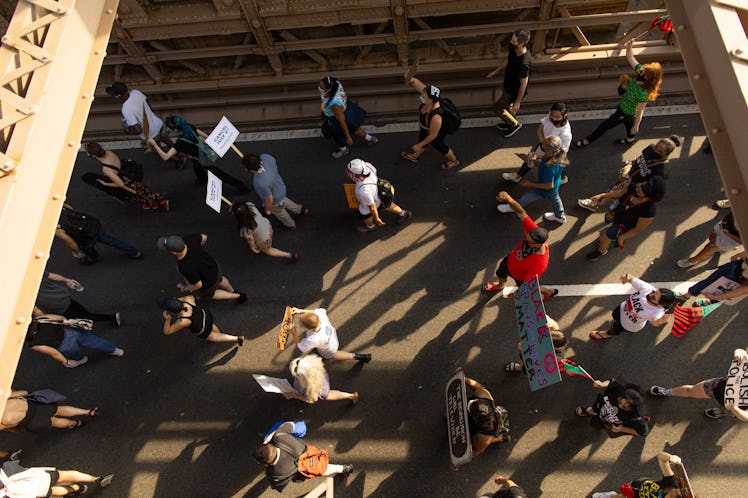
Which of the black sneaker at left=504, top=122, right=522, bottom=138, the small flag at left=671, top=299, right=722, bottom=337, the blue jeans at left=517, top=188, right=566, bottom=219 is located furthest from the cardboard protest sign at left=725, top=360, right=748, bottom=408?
the black sneaker at left=504, top=122, right=522, bottom=138

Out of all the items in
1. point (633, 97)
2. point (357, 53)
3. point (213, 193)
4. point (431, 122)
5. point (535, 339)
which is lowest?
point (535, 339)

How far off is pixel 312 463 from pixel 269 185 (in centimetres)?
372

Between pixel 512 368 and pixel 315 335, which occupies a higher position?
pixel 315 335

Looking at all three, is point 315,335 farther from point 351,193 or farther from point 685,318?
point 685,318

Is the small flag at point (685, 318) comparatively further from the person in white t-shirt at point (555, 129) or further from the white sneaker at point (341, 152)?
the white sneaker at point (341, 152)

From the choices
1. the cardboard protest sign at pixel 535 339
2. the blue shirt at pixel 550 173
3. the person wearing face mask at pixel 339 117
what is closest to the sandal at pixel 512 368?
the cardboard protest sign at pixel 535 339

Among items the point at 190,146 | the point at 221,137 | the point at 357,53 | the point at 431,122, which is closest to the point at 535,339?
the point at 431,122

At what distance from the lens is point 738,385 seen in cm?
422

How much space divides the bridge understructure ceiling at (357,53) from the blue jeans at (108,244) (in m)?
3.25

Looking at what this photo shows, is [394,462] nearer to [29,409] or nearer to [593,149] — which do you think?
[29,409]

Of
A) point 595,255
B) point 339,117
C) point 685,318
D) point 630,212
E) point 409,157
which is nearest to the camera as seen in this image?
point 685,318

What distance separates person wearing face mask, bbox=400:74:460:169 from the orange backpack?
15.8 feet

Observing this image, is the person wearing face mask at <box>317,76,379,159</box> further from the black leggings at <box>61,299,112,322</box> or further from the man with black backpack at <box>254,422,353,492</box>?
the man with black backpack at <box>254,422,353,492</box>

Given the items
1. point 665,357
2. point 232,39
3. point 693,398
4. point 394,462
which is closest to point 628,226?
point 665,357
